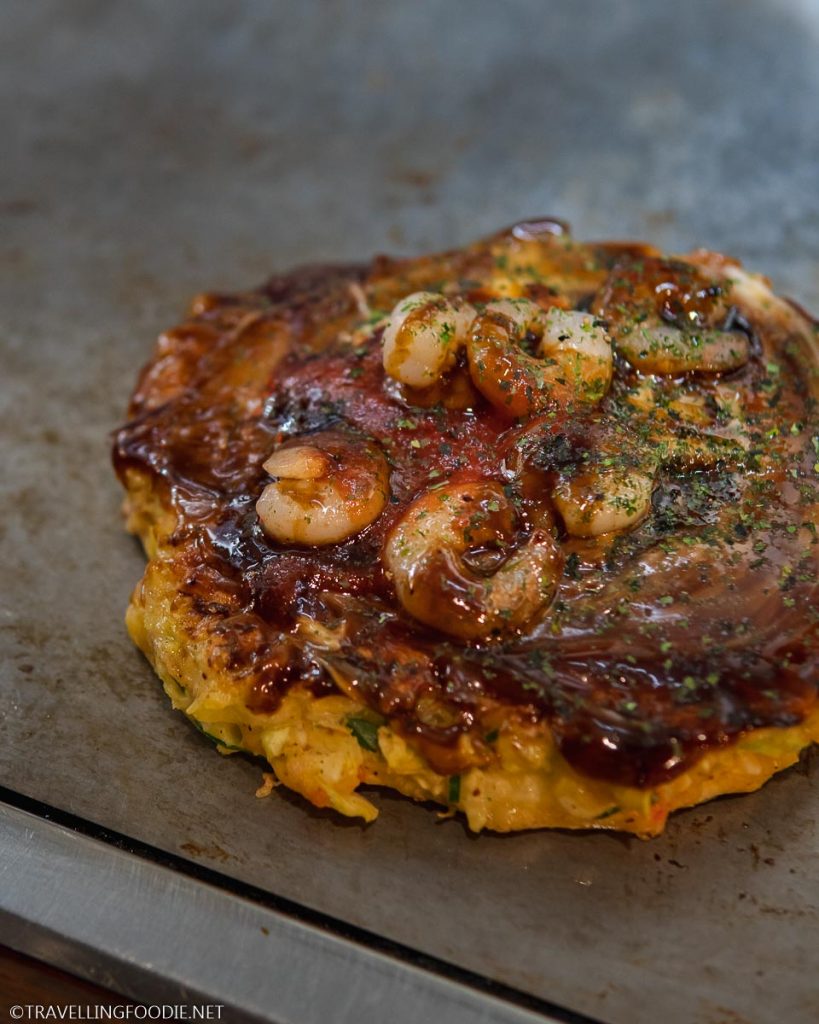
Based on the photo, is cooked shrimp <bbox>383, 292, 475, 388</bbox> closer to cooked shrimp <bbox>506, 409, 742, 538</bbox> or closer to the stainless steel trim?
cooked shrimp <bbox>506, 409, 742, 538</bbox>

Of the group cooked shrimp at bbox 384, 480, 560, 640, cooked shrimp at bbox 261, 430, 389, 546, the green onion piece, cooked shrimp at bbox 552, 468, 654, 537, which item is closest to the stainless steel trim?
the green onion piece

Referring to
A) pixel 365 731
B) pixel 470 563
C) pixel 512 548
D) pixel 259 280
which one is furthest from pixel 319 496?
pixel 259 280

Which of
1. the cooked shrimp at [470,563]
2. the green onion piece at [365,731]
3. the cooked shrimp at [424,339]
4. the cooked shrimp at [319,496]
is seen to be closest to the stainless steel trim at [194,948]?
the green onion piece at [365,731]

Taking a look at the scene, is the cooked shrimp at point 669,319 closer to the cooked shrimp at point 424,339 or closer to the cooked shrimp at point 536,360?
the cooked shrimp at point 536,360

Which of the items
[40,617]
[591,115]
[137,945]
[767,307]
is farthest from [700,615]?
[591,115]

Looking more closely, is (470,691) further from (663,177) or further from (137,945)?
(663,177)

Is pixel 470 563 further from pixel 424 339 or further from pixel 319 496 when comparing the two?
pixel 424 339
